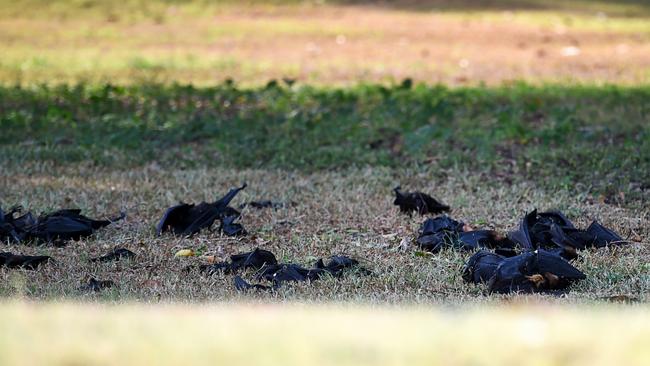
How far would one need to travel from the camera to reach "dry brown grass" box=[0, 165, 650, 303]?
243 inches

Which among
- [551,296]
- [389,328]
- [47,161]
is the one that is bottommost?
[47,161]

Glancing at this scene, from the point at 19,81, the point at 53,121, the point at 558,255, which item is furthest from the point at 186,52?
the point at 558,255

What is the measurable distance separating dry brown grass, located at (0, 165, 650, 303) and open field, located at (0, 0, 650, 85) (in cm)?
487

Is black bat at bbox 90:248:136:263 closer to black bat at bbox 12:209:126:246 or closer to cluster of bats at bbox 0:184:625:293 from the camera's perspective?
cluster of bats at bbox 0:184:625:293

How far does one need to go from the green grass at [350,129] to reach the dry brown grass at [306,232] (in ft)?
1.72

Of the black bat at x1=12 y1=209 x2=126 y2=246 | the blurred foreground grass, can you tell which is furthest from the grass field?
the black bat at x1=12 y1=209 x2=126 y2=246

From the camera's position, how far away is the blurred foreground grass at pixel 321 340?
3.15 meters

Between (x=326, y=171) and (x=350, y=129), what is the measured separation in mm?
1319

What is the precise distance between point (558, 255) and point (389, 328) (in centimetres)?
313

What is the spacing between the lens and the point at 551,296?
5930mm

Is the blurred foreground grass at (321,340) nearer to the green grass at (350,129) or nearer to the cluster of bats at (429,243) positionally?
the cluster of bats at (429,243)

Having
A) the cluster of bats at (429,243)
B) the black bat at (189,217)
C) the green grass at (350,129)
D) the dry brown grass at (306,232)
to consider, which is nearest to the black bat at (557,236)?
the cluster of bats at (429,243)

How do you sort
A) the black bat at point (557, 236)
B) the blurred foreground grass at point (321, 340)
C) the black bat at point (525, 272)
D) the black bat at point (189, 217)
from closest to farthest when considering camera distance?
the blurred foreground grass at point (321, 340)
the black bat at point (525, 272)
the black bat at point (557, 236)
the black bat at point (189, 217)

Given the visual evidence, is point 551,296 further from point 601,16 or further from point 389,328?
point 601,16
